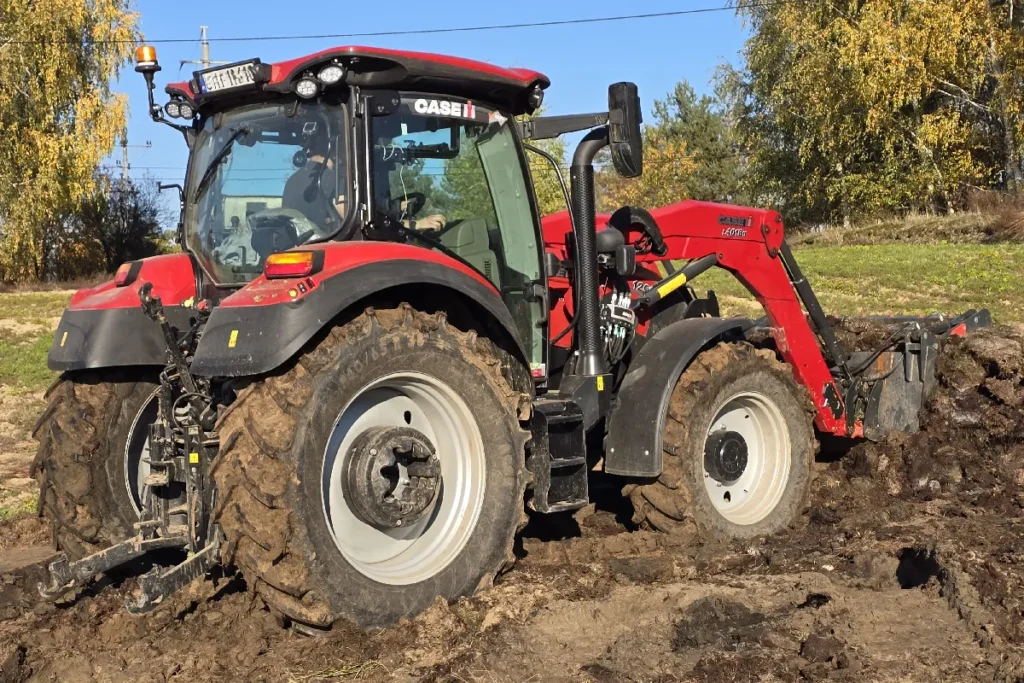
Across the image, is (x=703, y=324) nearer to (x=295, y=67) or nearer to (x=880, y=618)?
(x=880, y=618)

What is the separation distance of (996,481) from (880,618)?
292 centimetres

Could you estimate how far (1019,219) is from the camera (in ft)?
83.5

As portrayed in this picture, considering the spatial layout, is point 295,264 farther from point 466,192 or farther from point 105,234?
point 105,234

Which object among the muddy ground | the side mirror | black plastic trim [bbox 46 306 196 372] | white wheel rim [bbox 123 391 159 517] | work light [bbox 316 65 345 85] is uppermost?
work light [bbox 316 65 345 85]

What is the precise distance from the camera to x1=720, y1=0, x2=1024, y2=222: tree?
1106 inches

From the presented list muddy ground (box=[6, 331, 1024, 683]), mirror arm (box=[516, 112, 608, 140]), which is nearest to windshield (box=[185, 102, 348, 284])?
mirror arm (box=[516, 112, 608, 140])

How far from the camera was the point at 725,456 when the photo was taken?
5965 millimetres

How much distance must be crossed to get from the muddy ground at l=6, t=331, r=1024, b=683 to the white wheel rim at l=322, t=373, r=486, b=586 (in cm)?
28

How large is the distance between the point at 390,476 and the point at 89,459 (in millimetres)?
1575

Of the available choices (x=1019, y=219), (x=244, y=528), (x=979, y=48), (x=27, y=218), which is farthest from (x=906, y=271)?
(x=27, y=218)

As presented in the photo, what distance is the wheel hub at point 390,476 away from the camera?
14.0 feet

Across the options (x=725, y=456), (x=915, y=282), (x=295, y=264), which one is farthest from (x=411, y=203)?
(x=915, y=282)

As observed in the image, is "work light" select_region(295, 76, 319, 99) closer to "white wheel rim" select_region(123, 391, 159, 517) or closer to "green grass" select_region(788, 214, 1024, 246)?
"white wheel rim" select_region(123, 391, 159, 517)

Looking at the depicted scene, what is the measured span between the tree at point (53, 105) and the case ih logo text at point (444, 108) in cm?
2592
